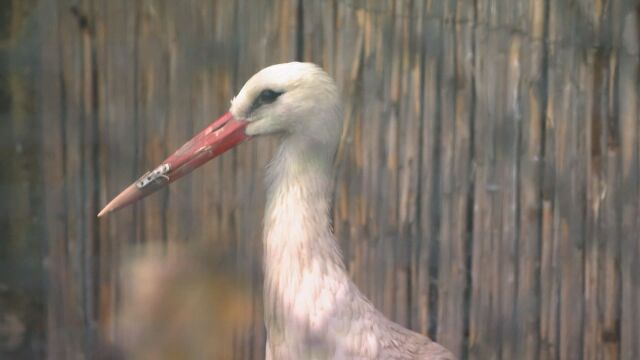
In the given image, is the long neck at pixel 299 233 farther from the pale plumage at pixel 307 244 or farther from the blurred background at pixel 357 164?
the blurred background at pixel 357 164

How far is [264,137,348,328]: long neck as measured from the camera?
8.07 ft

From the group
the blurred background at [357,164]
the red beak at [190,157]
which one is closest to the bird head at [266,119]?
the red beak at [190,157]

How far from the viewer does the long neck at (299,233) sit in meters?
2.46

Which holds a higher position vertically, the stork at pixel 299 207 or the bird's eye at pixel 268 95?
the bird's eye at pixel 268 95

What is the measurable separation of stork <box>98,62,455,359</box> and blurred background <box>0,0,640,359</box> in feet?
1.44

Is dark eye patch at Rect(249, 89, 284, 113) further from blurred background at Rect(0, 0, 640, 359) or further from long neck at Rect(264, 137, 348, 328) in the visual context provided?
blurred background at Rect(0, 0, 640, 359)

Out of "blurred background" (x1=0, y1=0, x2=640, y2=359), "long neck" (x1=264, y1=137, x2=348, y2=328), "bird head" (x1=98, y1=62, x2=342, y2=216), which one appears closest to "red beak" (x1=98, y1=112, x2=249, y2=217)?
"bird head" (x1=98, y1=62, x2=342, y2=216)

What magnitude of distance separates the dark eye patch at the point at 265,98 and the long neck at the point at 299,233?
0.33 ft

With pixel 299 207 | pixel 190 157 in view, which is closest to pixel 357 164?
pixel 299 207

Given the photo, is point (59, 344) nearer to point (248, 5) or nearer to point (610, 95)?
point (248, 5)

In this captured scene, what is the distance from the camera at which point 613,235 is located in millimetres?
3076

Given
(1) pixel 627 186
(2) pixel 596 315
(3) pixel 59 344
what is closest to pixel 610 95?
(1) pixel 627 186

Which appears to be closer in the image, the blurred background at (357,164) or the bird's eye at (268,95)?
the bird's eye at (268,95)

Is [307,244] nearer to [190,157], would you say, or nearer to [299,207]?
[299,207]
